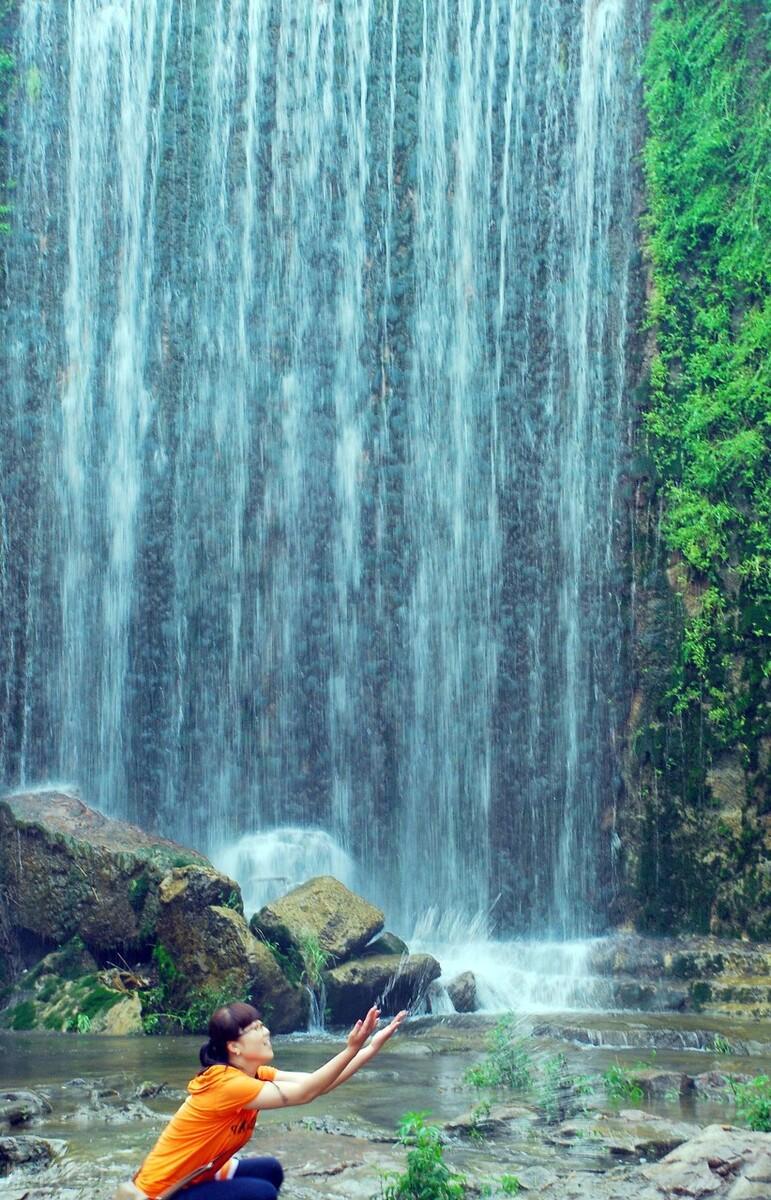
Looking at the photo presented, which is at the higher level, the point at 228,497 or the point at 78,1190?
the point at 228,497

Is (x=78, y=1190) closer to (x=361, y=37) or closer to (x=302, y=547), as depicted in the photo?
(x=302, y=547)

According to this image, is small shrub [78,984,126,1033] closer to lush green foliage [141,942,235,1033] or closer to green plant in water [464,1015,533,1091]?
lush green foliage [141,942,235,1033]

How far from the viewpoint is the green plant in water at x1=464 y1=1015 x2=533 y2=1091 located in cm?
790

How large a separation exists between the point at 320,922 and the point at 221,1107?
755 centimetres

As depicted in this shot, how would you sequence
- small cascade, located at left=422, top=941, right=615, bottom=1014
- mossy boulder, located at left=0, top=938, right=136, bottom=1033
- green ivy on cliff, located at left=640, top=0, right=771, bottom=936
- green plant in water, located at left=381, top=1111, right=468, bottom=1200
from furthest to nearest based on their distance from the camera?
green ivy on cliff, located at left=640, top=0, right=771, bottom=936
small cascade, located at left=422, top=941, right=615, bottom=1014
mossy boulder, located at left=0, top=938, right=136, bottom=1033
green plant in water, located at left=381, top=1111, right=468, bottom=1200

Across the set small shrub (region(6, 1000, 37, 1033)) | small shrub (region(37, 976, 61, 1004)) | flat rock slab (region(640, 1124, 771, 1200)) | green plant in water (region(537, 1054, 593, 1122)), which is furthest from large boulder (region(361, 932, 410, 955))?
flat rock slab (region(640, 1124, 771, 1200))

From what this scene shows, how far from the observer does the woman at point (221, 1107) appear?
3.73m

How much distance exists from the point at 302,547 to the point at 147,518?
6.10 feet

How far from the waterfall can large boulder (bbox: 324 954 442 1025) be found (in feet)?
9.93

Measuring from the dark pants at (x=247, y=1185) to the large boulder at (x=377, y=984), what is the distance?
6825 mm

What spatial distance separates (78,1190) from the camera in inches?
212

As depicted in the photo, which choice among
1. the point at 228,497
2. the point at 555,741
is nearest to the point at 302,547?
the point at 228,497

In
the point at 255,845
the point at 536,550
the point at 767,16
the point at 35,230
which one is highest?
the point at 767,16

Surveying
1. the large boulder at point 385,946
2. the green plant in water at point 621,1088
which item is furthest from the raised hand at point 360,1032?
the large boulder at point 385,946
